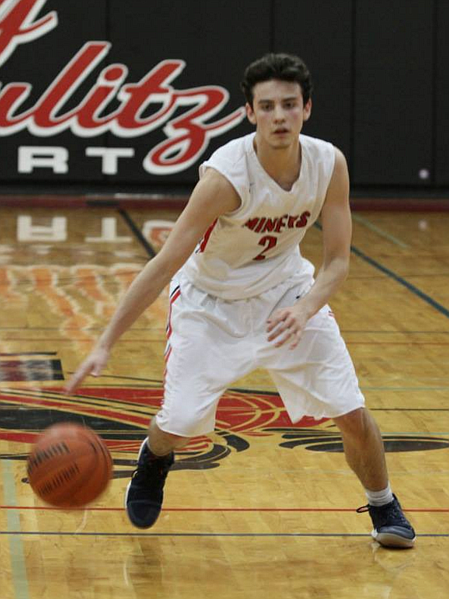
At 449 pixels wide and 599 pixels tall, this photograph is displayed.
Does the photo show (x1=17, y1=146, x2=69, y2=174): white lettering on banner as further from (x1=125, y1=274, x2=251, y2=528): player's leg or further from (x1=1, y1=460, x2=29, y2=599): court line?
(x1=125, y1=274, x2=251, y2=528): player's leg

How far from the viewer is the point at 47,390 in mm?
6613

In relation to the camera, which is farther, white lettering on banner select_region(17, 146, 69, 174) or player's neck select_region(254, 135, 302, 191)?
white lettering on banner select_region(17, 146, 69, 174)

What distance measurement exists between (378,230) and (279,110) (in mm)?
9595

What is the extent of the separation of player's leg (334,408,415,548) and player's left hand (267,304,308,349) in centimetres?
38

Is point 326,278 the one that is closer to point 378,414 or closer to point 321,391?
point 321,391

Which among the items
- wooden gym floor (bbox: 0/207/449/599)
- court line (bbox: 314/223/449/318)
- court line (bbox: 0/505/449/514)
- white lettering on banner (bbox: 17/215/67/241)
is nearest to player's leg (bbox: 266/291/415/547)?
wooden gym floor (bbox: 0/207/449/599)

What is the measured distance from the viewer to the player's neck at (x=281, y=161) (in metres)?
4.21

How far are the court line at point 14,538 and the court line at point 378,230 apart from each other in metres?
7.79

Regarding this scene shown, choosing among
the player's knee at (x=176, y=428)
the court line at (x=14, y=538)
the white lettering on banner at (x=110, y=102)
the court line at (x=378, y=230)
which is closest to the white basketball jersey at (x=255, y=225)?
the player's knee at (x=176, y=428)

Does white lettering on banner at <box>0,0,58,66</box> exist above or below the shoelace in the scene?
above

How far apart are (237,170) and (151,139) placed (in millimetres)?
11414

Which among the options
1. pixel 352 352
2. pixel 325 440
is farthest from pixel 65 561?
pixel 352 352

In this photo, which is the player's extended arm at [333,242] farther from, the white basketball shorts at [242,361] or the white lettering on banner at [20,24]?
the white lettering on banner at [20,24]

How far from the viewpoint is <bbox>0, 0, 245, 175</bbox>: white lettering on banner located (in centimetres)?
1523
